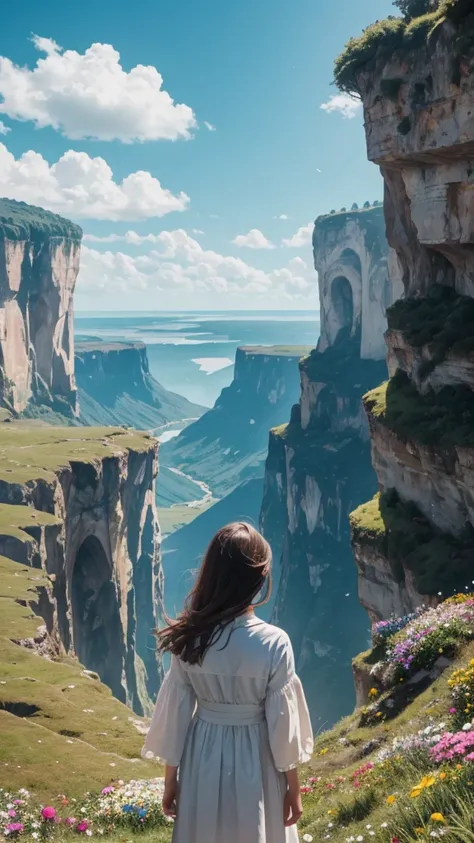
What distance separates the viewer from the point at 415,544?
98.4ft

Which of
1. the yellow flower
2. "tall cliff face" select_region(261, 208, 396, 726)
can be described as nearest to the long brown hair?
the yellow flower

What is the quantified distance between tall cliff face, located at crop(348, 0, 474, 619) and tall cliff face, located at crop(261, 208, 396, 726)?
53097 mm

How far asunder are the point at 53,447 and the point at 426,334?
56.4 metres

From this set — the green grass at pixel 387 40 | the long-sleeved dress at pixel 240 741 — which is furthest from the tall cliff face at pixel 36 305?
the long-sleeved dress at pixel 240 741

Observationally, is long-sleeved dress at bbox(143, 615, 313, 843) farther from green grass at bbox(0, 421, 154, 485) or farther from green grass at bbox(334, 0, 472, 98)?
green grass at bbox(0, 421, 154, 485)

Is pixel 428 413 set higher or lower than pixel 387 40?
lower

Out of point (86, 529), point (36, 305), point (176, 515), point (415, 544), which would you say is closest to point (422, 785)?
point (415, 544)

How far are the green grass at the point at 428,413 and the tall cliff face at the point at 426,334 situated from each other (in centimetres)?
6

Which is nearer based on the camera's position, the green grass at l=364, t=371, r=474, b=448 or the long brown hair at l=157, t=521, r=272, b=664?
the long brown hair at l=157, t=521, r=272, b=664

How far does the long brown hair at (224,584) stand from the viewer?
6547 millimetres

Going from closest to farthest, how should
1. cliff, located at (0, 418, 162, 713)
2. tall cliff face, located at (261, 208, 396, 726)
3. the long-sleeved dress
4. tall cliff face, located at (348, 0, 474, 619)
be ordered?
the long-sleeved dress → tall cliff face, located at (348, 0, 474, 619) → cliff, located at (0, 418, 162, 713) → tall cliff face, located at (261, 208, 396, 726)

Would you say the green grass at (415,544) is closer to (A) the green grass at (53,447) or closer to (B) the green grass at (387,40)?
(B) the green grass at (387,40)

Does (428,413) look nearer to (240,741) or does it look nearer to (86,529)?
(240,741)

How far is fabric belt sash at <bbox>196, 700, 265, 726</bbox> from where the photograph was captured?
6.63 meters
